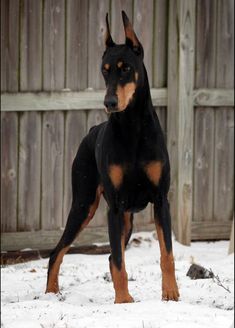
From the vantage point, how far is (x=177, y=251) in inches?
342

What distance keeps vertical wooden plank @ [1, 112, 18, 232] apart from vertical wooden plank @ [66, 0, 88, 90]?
0.64 metres

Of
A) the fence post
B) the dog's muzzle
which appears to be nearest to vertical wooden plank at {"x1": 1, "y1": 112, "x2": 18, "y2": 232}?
the fence post

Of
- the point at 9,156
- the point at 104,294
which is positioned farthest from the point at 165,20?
the point at 104,294

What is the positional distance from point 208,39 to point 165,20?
488mm

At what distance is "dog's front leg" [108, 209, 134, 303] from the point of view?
5.59 meters

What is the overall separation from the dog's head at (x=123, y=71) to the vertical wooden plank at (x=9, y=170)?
3.03 m

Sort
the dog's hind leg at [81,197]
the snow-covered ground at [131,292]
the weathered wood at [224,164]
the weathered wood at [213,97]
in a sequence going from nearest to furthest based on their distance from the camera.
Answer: the snow-covered ground at [131,292] → the dog's hind leg at [81,197] → the weathered wood at [213,97] → the weathered wood at [224,164]

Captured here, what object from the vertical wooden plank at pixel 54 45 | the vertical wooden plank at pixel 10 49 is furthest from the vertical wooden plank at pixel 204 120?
the vertical wooden plank at pixel 10 49

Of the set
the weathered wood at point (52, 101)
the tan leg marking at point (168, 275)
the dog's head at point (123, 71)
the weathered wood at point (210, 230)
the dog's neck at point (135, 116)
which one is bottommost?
the weathered wood at point (210, 230)

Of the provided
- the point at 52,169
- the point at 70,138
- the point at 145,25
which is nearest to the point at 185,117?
the point at 145,25

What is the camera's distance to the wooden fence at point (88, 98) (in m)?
8.39

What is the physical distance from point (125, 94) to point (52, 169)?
11.1ft

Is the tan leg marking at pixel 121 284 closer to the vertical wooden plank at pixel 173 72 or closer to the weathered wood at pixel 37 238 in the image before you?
the weathered wood at pixel 37 238

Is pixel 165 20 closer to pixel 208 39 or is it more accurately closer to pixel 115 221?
pixel 208 39
